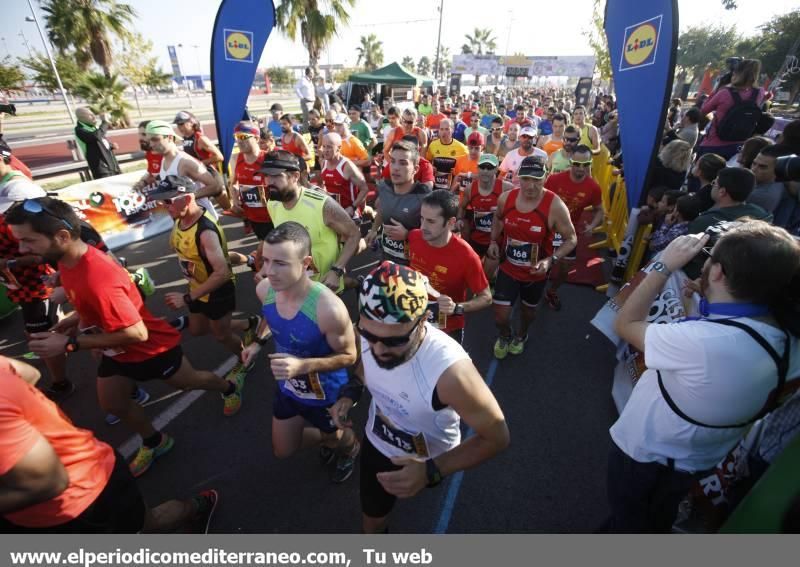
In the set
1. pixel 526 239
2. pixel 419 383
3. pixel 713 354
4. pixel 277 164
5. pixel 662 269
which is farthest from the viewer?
pixel 526 239

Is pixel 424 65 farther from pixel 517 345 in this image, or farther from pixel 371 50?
pixel 517 345

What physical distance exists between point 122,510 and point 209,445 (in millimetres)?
1530

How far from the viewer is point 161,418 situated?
3881 mm

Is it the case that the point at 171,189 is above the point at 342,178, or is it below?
above

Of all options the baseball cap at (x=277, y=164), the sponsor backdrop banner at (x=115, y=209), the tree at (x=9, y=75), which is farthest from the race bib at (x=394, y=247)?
the tree at (x=9, y=75)

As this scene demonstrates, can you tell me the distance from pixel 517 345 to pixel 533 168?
2.12 metres

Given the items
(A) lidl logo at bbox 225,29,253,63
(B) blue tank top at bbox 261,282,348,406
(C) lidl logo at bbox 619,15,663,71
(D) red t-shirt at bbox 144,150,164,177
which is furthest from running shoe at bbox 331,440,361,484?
(A) lidl logo at bbox 225,29,253,63

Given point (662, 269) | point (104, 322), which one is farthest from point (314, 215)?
point (662, 269)

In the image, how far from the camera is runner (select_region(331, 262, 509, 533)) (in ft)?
5.75

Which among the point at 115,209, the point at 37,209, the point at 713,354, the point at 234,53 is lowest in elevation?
the point at 115,209

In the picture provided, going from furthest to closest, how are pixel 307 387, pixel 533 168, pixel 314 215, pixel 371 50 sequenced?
1. pixel 371 50
2. pixel 533 168
3. pixel 314 215
4. pixel 307 387

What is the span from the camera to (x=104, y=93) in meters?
16.2

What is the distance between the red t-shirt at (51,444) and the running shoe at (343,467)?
1.64 meters
